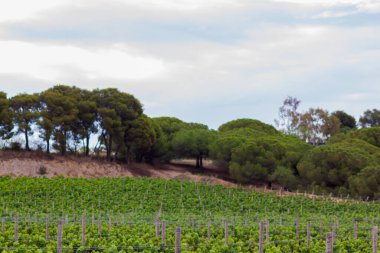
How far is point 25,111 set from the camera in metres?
60.1


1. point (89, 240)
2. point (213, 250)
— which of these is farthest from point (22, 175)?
point (213, 250)

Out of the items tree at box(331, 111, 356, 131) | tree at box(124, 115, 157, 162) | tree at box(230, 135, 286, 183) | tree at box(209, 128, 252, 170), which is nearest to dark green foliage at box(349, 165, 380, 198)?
tree at box(230, 135, 286, 183)

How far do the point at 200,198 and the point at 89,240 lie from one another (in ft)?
89.8

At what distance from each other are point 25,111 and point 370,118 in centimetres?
7139

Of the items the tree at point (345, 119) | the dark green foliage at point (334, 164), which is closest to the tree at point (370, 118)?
the tree at point (345, 119)

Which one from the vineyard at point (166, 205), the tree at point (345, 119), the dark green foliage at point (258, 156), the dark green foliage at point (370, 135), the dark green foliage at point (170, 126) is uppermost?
the tree at point (345, 119)

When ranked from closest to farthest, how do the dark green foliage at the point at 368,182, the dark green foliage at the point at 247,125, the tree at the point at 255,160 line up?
the dark green foliage at the point at 368,182 → the tree at the point at 255,160 → the dark green foliage at the point at 247,125

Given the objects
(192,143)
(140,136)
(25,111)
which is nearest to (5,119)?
(25,111)

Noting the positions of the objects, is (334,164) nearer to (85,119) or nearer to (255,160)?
(255,160)

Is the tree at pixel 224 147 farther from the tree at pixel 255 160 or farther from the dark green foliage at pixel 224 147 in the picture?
the tree at pixel 255 160

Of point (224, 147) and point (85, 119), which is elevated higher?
point (85, 119)

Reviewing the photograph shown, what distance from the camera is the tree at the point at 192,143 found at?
229ft

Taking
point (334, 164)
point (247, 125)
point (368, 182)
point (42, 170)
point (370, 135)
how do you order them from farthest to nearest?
point (247, 125) < point (370, 135) < point (334, 164) < point (42, 170) < point (368, 182)

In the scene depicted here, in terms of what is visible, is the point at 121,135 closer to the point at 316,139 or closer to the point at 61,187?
the point at 61,187
